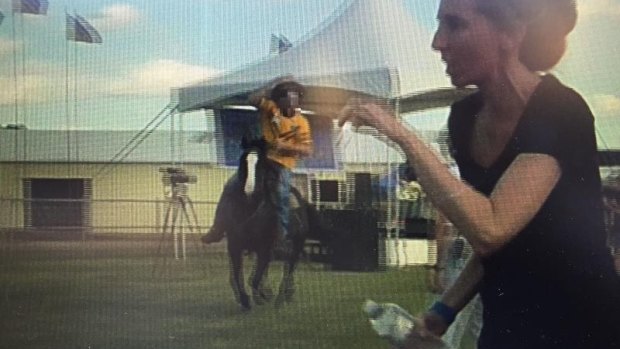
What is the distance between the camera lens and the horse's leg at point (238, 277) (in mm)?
2855

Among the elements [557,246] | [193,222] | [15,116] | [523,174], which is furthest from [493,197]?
[15,116]

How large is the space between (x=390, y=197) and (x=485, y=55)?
51 cm

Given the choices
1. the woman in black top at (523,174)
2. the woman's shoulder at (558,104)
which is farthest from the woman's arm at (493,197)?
the woman's shoulder at (558,104)

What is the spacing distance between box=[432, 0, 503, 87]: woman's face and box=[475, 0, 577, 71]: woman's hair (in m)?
0.04

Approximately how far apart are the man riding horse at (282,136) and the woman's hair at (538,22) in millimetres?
623

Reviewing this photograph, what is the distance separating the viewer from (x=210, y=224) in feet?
9.32

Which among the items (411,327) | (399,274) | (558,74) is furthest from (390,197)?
(558,74)

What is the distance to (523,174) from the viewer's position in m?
2.68

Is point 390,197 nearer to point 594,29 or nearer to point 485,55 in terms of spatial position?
point 485,55

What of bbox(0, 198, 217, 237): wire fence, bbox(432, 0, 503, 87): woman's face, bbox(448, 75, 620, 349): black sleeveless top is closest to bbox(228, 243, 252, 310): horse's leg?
bbox(0, 198, 217, 237): wire fence

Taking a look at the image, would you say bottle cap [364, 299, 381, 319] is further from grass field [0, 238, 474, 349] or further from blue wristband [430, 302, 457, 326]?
blue wristband [430, 302, 457, 326]

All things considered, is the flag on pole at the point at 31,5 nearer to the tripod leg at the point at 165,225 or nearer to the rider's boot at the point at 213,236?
the tripod leg at the point at 165,225

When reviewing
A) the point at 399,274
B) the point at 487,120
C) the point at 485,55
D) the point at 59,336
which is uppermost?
the point at 485,55

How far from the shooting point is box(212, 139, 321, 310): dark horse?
2818 millimetres
